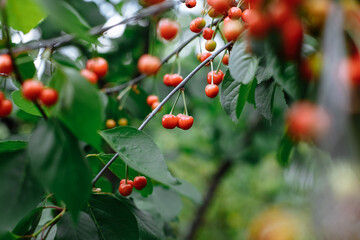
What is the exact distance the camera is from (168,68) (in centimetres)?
238

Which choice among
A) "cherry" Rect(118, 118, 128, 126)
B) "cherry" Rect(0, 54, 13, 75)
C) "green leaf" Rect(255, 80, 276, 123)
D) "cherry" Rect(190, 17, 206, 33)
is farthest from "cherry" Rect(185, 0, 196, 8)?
"cherry" Rect(118, 118, 128, 126)

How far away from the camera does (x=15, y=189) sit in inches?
25.8

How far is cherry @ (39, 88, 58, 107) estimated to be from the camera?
573mm

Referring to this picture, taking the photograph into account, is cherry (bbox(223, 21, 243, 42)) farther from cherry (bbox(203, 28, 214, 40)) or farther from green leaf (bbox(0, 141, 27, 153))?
green leaf (bbox(0, 141, 27, 153))

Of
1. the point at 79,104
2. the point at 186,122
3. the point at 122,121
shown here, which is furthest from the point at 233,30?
the point at 122,121

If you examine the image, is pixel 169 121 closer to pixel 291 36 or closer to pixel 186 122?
pixel 186 122

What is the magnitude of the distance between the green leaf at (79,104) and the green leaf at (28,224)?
1.32ft

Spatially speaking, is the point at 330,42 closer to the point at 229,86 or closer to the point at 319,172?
the point at 319,172

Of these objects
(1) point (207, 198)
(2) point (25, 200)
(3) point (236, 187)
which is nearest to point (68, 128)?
(2) point (25, 200)

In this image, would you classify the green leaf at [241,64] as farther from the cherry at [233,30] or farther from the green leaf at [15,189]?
the green leaf at [15,189]

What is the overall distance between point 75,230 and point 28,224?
0.45 ft

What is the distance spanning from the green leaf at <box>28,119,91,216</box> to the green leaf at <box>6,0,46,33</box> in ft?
0.65

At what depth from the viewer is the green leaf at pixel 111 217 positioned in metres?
0.88

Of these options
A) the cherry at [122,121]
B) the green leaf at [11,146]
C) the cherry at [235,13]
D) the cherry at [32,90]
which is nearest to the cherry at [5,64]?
the cherry at [32,90]
